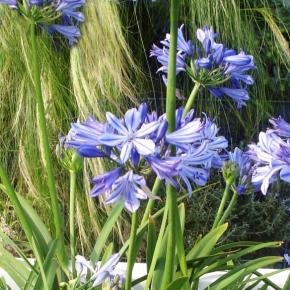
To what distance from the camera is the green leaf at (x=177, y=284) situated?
87 cm

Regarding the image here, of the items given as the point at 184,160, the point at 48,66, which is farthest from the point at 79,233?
the point at 184,160

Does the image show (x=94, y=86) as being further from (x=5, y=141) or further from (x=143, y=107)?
(x=143, y=107)

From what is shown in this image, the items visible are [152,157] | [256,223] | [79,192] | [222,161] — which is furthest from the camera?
[256,223]

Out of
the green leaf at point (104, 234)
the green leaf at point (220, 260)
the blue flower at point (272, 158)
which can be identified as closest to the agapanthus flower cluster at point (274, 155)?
the blue flower at point (272, 158)

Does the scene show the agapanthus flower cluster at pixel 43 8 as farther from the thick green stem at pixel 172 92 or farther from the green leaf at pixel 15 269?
the green leaf at pixel 15 269

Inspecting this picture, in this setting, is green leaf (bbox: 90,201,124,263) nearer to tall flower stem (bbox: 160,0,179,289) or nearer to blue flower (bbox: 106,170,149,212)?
tall flower stem (bbox: 160,0,179,289)

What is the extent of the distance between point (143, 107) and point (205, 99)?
4.85 ft

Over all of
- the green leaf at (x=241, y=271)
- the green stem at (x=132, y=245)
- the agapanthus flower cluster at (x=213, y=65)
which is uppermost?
the agapanthus flower cluster at (x=213, y=65)

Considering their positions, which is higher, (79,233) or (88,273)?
(88,273)

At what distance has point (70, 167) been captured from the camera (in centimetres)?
107

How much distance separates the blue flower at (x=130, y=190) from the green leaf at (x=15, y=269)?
1.71 feet

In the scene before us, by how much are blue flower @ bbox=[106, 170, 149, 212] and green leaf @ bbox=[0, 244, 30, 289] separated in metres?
0.52

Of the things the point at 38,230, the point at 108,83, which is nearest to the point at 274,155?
the point at 38,230

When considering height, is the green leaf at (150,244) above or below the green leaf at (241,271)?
above
